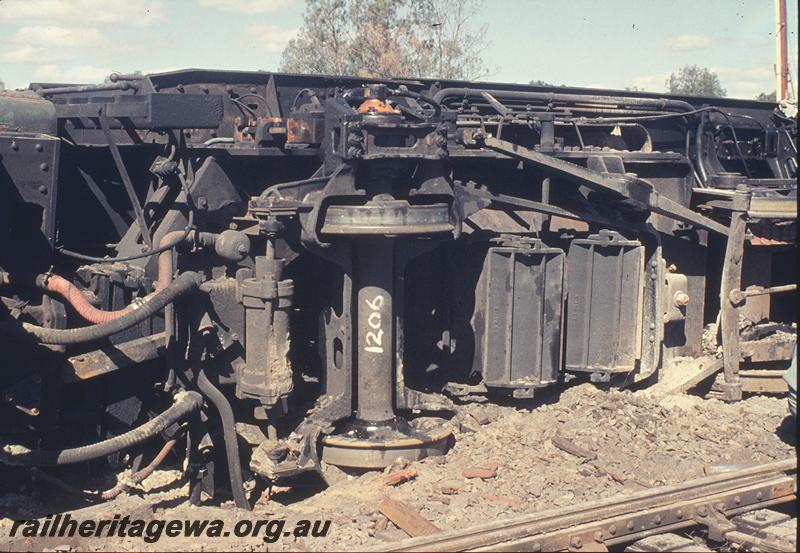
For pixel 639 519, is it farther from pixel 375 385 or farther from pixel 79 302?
pixel 79 302

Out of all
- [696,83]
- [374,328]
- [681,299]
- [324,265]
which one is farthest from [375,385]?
[696,83]

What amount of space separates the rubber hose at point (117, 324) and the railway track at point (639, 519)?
6.72 ft

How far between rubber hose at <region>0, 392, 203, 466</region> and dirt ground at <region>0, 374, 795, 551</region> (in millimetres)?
422

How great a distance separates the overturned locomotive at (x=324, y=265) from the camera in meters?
5.61

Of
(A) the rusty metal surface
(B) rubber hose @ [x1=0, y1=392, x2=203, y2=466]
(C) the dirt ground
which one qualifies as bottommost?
(C) the dirt ground

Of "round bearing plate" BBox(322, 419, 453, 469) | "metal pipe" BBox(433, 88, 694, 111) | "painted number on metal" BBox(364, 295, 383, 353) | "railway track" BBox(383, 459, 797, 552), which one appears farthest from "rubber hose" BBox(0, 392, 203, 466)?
"metal pipe" BBox(433, 88, 694, 111)

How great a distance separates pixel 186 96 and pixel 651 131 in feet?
14.8

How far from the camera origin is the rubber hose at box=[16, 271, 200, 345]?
521 cm

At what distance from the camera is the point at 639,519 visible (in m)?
5.00

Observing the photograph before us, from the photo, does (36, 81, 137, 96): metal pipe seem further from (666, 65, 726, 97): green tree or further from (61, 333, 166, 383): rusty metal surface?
(666, 65, 726, 97): green tree

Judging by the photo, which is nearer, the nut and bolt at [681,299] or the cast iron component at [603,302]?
the cast iron component at [603,302]

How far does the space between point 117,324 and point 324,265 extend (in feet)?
5.24

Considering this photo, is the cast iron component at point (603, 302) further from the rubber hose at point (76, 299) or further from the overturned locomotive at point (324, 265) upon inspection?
the rubber hose at point (76, 299)

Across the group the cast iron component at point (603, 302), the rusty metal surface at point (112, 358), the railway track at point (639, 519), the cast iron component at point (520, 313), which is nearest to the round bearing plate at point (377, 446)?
the cast iron component at point (520, 313)
